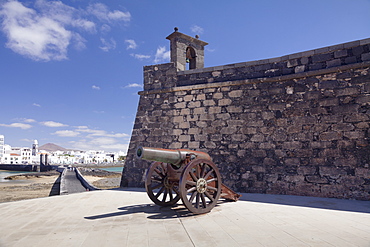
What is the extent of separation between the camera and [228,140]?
7527 millimetres

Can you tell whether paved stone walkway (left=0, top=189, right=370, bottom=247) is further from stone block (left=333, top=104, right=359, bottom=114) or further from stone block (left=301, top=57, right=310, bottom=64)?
stone block (left=301, top=57, right=310, bottom=64)

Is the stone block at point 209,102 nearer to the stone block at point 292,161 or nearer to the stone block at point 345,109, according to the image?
the stone block at point 292,161

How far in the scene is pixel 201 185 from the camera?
4.44 metres

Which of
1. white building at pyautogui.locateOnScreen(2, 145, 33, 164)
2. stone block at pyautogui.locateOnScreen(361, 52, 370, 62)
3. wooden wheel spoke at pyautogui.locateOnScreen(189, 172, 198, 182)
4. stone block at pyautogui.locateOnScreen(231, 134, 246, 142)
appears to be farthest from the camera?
white building at pyautogui.locateOnScreen(2, 145, 33, 164)

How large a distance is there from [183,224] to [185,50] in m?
6.95

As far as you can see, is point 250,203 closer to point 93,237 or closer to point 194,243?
point 194,243

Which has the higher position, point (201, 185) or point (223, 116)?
point (223, 116)

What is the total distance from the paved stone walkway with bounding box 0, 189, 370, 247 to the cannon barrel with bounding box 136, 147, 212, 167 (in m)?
0.88

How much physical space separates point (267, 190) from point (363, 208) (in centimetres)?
229

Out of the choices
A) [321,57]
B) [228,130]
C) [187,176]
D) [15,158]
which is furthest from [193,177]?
[15,158]

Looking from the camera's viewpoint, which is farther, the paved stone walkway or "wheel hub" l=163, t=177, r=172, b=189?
"wheel hub" l=163, t=177, r=172, b=189

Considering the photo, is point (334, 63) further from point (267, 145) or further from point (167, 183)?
point (167, 183)

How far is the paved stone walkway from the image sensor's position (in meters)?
2.96

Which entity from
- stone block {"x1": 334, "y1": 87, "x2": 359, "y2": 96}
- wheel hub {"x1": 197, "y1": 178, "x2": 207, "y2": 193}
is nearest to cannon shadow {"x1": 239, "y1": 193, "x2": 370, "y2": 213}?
wheel hub {"x1": 197, "y1": 178, "x2": 207, "y2": 193}
